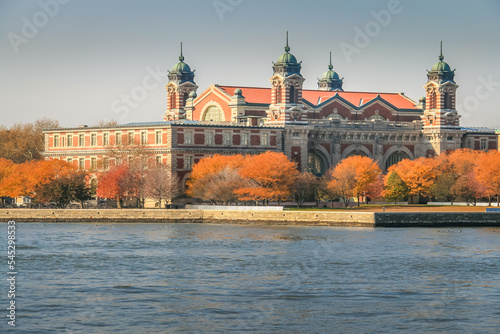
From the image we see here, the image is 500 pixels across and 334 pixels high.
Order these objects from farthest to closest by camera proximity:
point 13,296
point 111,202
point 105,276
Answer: point 111,202
point 105,276
point 13,296

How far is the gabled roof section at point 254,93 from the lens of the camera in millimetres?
144000

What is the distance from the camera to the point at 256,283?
5578 cm

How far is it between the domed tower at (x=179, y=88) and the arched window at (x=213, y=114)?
4858mm

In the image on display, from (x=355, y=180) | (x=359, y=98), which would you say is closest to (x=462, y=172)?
(x=355, y=180)

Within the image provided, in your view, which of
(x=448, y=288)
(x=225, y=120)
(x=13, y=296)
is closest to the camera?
(x=13, y=296)

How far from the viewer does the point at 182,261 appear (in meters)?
65.6

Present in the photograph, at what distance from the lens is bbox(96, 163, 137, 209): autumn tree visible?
112125mm

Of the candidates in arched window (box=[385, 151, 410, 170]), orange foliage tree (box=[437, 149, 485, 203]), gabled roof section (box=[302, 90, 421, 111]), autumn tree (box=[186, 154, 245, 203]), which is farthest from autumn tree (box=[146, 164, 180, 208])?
arched window (box=[385, 151, 410, 170])

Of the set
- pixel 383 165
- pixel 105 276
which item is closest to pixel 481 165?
pixel 383 165

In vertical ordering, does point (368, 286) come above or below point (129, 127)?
below

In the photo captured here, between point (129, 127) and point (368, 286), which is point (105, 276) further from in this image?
point (129, 127)

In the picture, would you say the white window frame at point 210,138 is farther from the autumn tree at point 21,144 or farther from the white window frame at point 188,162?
the autumn tree at point 21,144

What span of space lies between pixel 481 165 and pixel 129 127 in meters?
42.5

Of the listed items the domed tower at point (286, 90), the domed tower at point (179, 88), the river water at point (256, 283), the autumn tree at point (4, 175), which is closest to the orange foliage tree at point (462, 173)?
the domed tower at point (286, 90)
